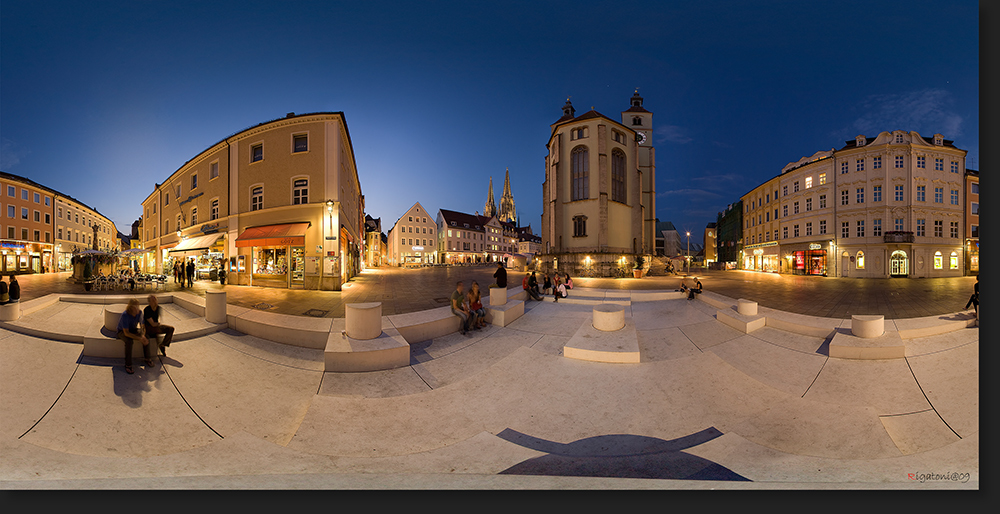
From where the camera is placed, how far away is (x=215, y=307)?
2826 mm

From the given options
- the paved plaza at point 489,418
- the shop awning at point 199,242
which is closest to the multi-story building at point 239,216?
the shop awning at point 199,242

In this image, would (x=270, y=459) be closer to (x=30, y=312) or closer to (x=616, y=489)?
(x=616, y=489)

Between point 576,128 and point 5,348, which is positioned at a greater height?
point 576,128

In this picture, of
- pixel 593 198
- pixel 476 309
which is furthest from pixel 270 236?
pixel 593 198

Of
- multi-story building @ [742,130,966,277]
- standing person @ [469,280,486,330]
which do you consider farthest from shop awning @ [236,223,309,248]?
multi-story building @ [742,130,966,277]

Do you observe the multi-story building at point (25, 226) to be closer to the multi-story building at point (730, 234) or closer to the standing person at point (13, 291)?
the standing person at point (13, 291)

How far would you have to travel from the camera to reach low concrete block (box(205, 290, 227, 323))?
279 centimetres

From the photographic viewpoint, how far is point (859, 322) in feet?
9.14

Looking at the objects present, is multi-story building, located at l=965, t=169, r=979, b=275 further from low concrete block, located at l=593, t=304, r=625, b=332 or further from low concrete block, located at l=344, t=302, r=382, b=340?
low concrete block, located at l=344, t=302, r=382, b=340

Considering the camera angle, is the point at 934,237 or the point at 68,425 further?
the point at 934,237

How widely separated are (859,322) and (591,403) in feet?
9.10

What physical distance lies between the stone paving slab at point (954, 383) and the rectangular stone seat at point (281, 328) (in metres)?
5.03

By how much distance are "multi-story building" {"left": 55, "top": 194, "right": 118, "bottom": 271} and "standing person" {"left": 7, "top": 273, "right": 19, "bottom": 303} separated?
1.53 feet

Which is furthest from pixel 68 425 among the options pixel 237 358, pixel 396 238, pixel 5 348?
pixel 396 238
